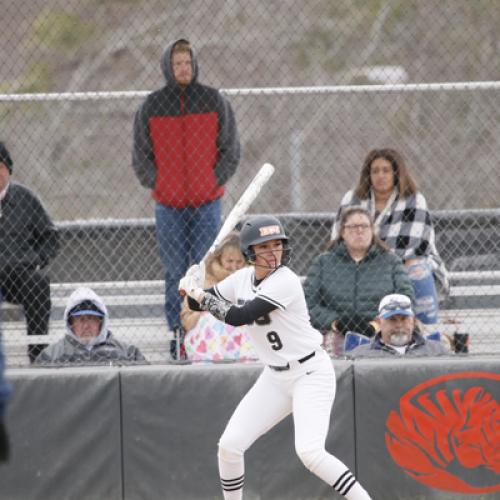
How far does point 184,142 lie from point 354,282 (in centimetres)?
137

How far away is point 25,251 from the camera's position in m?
7.71

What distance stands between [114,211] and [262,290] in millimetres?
9094

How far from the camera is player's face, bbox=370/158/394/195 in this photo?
7746 millimetres

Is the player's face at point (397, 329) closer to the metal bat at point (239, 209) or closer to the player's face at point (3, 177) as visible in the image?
the metal bat at point (239, 209)

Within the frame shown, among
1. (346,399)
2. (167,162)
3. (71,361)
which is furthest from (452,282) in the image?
(71,361)

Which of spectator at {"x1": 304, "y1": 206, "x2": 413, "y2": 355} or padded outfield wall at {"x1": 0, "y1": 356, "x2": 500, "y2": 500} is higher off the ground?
spectator at {"x1": 304, "y1": 206, "x2": 413, "y2": 355}

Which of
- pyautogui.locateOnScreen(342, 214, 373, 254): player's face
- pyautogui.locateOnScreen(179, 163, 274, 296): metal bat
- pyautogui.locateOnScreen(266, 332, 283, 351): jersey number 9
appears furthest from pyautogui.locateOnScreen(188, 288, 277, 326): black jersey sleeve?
pyautogui.locateOnScreen(342, 214, 373, 254): player's face

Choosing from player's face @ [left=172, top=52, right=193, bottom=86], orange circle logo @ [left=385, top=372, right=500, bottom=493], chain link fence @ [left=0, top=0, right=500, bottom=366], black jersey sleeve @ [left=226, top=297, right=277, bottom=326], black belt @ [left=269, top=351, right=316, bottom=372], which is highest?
chain link fence @ [left=0, top=0, right=500, bottom=366]

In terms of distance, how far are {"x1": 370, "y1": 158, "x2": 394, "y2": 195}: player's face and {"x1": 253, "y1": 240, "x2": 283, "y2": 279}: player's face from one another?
1.74 meters

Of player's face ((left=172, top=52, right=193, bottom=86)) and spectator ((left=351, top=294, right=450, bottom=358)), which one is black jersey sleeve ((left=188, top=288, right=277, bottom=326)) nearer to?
spectator ((left=351, top=294, right=450, bottom=358))

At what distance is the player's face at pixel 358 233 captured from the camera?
7.45m

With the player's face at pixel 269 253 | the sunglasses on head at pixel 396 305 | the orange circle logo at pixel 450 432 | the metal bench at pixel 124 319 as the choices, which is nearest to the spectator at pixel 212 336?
the metal bench at pixel 124 319

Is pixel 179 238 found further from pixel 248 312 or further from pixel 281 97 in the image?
pixel 281 97

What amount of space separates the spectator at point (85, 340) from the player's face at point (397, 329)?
1.44 m
